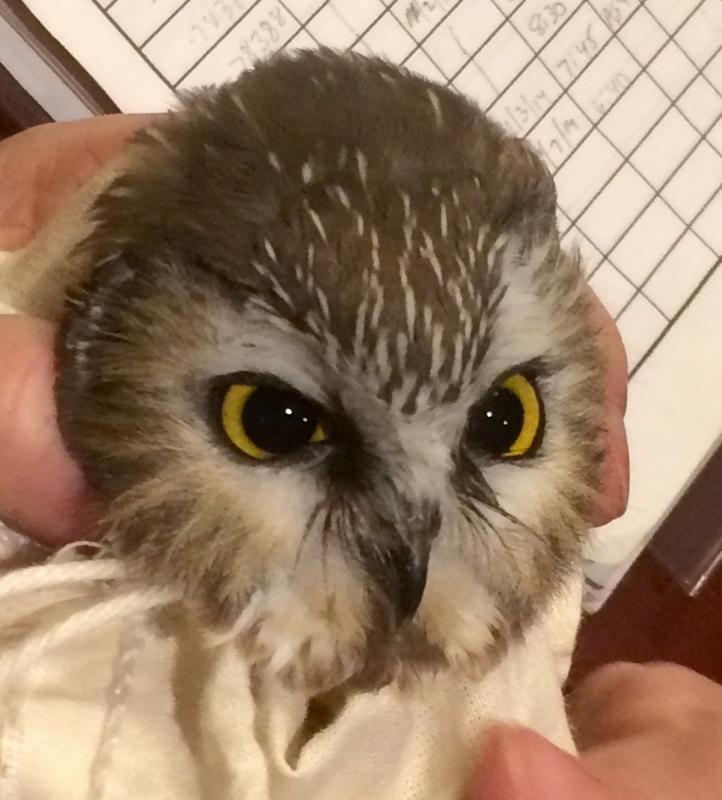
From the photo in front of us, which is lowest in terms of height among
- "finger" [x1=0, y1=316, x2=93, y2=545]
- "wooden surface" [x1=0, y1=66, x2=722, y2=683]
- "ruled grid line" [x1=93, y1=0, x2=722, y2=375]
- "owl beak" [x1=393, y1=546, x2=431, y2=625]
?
"finger" [x1=0, y1=316, x2=93, y2=545]

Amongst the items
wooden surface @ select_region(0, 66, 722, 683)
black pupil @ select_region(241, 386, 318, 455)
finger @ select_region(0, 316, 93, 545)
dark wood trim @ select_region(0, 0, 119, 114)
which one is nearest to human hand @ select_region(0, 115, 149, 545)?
finger @ select_region(0, 316, 93, 545)

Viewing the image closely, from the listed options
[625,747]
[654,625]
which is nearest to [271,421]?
[625,747]

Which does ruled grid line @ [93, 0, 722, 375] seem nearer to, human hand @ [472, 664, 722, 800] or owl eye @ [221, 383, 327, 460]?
human hand @ [472, 664, 722, 800]

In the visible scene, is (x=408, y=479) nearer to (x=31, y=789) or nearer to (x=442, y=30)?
(x=31, y=789)

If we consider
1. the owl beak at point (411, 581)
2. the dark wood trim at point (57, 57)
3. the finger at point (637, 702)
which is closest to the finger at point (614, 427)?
the finger at point (637, 702)

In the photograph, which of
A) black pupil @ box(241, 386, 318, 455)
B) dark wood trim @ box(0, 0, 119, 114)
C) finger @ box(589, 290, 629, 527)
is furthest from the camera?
dark wood trim @ box(0, 0, 119, 114)

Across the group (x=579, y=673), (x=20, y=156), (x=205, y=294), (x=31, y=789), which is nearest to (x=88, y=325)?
(x=205, y=294)

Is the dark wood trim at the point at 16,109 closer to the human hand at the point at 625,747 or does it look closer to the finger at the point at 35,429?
the finger at the point at 35,429
